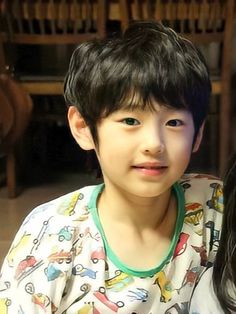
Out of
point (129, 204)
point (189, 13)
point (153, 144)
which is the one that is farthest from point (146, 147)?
point (189, 13)

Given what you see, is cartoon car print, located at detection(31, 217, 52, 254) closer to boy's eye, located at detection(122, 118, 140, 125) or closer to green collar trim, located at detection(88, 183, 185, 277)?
green collar trim, located at detection(88, 183, 185, 277)

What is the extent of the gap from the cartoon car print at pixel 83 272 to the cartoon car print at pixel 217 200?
0.79 feet

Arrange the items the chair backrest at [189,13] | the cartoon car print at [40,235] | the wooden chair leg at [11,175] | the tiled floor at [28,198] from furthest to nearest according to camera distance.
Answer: the wooden chair leg at [11,175], the chair backrest at [189,13], the tiled floor at [28,198], the cartoon car print at [40,235]

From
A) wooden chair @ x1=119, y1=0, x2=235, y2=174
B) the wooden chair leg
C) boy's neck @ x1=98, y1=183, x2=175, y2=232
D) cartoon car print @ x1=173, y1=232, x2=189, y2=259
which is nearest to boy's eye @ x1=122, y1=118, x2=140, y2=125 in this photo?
boy's neck @ x1=98, y1=183, x2=175, y2=232

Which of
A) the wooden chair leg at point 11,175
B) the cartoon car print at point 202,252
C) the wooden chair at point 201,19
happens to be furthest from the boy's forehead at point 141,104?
the wooden chair leg at point 11,175

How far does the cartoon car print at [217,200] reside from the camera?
4.02ft

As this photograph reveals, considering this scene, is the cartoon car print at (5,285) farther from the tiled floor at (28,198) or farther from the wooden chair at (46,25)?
the wooden chair at (46,25)

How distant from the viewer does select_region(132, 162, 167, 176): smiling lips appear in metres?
1.07

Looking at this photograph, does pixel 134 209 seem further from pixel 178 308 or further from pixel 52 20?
pixel 52 20

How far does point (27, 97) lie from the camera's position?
7.73 feet

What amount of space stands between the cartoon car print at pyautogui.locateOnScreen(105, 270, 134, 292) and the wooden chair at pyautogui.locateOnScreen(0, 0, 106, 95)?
1.32 m

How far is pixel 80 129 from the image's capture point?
1169 millimetres

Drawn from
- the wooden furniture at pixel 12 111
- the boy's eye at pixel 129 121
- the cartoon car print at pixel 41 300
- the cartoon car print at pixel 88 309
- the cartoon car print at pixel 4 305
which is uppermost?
the boy's eye at pixel 129 121

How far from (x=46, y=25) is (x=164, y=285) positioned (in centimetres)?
147
